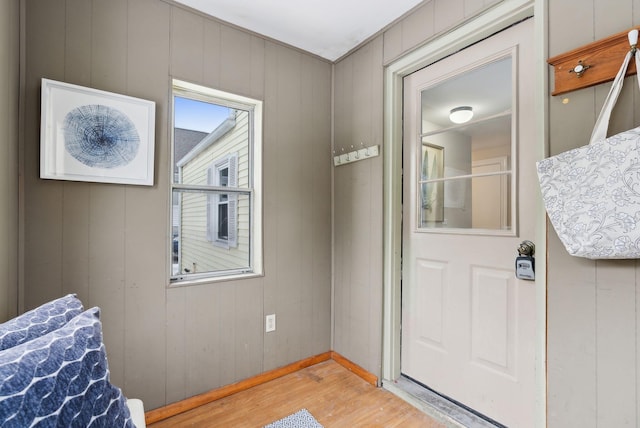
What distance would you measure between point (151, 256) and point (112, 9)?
136 centimetres

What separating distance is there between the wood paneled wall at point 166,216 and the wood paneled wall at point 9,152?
7 centimetres

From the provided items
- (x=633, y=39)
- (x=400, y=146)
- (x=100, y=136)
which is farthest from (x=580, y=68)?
(x=100, y=136)

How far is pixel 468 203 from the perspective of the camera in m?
1.81

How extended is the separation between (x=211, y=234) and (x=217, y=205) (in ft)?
0.67

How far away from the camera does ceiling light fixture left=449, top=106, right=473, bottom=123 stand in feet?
5.98

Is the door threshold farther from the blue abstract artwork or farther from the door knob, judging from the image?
the blue abstract artwork

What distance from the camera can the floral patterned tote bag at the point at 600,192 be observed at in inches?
40.9

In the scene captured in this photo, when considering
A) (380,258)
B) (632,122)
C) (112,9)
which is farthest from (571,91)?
(112,9)

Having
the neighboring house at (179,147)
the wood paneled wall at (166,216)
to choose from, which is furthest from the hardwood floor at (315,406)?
the neighboring house at (179,147)

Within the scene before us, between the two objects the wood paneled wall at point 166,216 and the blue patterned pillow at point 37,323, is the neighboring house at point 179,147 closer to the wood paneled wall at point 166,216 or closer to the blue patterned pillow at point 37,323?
the wood paneled wall at point 166,216

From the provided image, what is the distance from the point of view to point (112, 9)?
1688mm

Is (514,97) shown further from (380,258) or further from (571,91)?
(380,258)

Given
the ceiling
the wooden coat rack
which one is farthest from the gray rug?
the ceiling

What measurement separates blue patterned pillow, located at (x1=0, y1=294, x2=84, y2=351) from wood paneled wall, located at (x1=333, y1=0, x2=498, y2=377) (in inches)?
65.9
